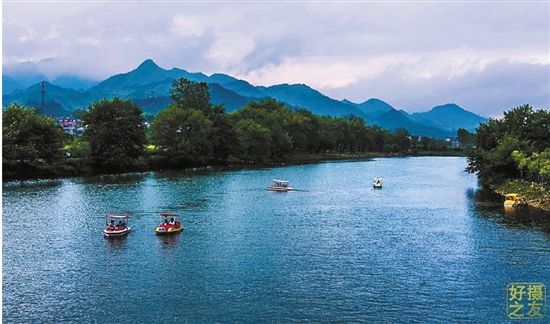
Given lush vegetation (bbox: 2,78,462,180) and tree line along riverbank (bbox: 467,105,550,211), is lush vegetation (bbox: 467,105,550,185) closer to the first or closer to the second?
tree line along riverbank (bbox: 467,105,550,211)

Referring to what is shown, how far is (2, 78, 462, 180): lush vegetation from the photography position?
89125mm

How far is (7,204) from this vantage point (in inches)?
2371

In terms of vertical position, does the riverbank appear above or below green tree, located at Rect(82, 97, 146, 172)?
below

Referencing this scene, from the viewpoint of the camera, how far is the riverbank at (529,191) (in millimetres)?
63500

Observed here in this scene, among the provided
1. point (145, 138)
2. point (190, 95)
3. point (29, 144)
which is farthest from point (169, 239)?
point (190, 95)

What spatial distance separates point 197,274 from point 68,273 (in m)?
8.72

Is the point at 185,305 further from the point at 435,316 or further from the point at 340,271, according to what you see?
the point at 435,316

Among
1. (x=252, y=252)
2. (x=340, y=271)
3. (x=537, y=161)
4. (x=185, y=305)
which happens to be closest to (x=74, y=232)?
(x=252, y=252)

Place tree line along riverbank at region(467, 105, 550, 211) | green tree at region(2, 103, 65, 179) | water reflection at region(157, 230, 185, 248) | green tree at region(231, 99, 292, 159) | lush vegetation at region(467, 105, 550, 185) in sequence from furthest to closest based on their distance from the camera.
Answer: green tree at region(231, 99, 292, 159), green tree at region(2, 103, 65, 179), lush vegetation at region(467, 105, 550, 185), tree line along riverbank at region(467, 105, 550, 211), water reflection at region(157, 230, 185, 248)

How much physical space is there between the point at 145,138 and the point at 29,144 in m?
26.1

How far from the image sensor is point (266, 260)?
1486 inches

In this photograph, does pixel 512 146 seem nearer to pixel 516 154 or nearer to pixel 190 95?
pixel 516 154

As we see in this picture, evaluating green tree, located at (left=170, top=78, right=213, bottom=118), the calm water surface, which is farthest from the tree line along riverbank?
green tree, located at (left=170, top=78, right=213, bottom=118)

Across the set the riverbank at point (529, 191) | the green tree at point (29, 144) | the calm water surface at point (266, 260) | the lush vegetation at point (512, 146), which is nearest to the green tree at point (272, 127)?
the green tree at point (29, 144)
